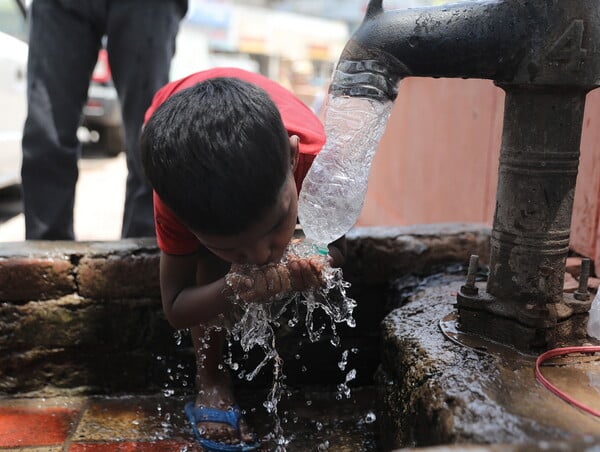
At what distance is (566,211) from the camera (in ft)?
4.91

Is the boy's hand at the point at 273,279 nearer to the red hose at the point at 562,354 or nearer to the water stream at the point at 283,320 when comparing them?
the water stream at the point at 283,320

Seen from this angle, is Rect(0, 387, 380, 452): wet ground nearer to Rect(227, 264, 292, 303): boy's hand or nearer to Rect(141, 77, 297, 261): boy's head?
Rect(227, 264, 292, 303): boy's hand

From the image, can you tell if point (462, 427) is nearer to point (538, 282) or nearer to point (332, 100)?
point (538, 282)

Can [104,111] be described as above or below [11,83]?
below

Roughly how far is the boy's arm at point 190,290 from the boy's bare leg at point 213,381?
0.70 feet

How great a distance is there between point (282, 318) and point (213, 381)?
1.09 ft

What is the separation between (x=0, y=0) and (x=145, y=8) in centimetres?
281

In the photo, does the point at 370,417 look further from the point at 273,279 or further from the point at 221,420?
the point at 273,279

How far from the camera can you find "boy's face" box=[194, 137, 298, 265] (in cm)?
141

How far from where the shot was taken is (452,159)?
358cm

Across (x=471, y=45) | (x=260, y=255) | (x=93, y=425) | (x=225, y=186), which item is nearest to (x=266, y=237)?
(x=260, y=255)

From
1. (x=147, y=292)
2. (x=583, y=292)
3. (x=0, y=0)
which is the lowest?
(x=147, y=292)

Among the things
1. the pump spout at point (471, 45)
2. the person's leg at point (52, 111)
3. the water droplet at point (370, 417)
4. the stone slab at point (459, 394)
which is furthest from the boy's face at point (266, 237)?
the person's leg at point (52, 111)

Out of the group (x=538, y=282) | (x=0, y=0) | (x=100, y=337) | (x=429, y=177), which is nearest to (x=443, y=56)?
(x=538, y=282)
